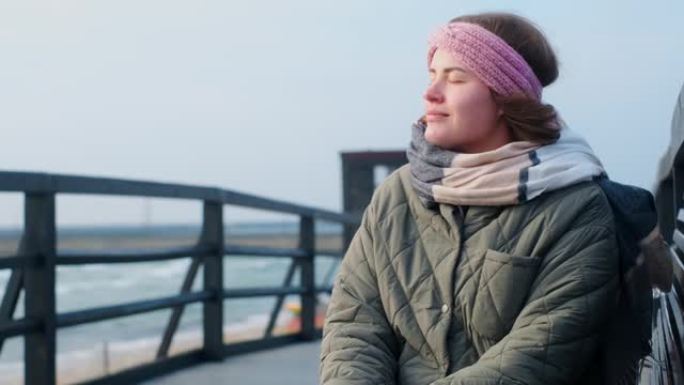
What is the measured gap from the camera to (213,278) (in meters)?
7.12

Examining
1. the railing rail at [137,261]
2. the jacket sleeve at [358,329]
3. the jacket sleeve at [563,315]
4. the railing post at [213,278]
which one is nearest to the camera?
the jacket sleeve at [563,315]

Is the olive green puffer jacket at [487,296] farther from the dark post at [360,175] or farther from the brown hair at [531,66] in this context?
the dark post at [360,175]

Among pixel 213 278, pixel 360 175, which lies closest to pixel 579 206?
pixel 213 278

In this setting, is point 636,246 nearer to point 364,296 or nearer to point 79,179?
point 364,296

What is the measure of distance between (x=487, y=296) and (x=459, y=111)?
0.36 metres

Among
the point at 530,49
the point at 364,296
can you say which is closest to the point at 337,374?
the point at 364,296

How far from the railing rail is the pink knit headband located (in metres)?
2.65

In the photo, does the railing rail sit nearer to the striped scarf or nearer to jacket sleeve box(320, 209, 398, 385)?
jacket sleeve box(320, 209, 398, 385)

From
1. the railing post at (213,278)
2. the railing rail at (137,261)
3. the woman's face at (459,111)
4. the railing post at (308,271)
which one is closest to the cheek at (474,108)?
the woman's face at (459,111)

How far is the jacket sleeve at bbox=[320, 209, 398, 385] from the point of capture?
2.32 metres

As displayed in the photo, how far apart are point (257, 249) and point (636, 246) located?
5.67m

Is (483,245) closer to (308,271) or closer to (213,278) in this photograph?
(213,278)

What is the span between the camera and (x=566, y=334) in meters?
2.22

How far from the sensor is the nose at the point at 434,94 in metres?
2.40
